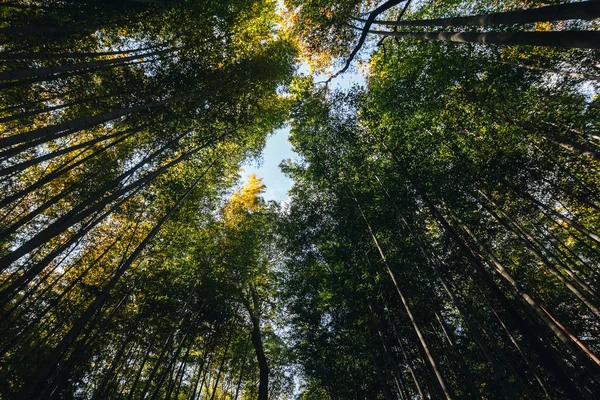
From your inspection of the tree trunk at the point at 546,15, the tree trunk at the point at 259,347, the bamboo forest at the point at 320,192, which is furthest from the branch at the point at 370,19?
the tree trunk at the point at 259,347

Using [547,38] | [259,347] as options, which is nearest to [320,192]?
[259,347]

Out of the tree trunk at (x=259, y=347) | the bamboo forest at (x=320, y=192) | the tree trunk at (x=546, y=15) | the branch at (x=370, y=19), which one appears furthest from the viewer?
the tree trunk at (x=259, y=347)

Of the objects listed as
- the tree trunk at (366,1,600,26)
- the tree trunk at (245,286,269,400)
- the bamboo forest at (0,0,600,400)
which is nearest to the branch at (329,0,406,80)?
the bamboo forest at (0,0,600,400)

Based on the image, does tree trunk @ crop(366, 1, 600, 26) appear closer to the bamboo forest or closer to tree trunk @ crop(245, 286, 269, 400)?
the bamboo forest

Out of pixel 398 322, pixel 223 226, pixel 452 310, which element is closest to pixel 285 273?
pixel 223 226

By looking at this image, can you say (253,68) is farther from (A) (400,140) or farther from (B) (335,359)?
(B) (335,359)

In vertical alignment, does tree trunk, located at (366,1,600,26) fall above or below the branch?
below

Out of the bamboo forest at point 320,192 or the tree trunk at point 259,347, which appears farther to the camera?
the tree trunk at point 259,347

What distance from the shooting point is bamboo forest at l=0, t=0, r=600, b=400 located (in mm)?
5285

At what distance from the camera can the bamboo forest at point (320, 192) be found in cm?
529

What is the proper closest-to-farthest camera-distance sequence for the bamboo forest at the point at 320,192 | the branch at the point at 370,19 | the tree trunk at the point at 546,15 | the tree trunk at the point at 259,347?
the tree trunk at the point at 546,15 < the branch at the point at 370,19 < the bamboo forest at the point at 320,192 < the tree trunk at the point at 259,347

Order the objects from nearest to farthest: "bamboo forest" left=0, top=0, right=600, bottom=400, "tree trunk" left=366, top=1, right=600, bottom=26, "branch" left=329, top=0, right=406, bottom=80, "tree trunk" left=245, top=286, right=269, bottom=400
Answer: "tree trunk" left=366, top=1, right=600, bottom=26
"branch" left=329, top=0, right=406, bottom=80
"bamboo forest" left=0, top=0, right=600, bottom=400
"tree trunk" left=245, top=286, right=269, bottom=400

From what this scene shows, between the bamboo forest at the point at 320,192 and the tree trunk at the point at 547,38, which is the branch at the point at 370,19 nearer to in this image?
the bamboo forest at the point at 320,192

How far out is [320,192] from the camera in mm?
8312
